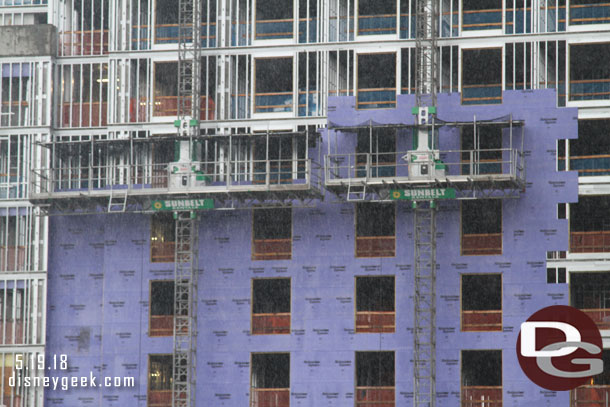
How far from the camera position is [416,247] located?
6981 cm

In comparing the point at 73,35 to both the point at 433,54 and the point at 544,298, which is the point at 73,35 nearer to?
the point at 433,54

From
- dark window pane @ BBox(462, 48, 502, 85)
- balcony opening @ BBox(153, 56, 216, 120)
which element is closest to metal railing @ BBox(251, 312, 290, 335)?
balcony opening @ BBox(153, 56, 216, 120)

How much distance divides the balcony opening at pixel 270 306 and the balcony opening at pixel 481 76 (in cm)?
1369

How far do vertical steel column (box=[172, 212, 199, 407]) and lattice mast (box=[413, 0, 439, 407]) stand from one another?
11562 millimetres

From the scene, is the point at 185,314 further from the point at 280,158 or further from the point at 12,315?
the point at 280,158

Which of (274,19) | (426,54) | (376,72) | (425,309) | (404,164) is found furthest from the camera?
(274,19)

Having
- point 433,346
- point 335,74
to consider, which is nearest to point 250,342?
point 433,346

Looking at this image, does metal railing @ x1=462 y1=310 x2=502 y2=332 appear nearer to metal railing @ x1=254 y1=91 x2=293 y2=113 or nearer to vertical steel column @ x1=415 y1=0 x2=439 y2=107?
vertical steel column @ x1=415 y1=0 x2=439 y2=107

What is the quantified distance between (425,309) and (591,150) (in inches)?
584

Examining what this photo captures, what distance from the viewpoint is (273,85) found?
7756 centimetres

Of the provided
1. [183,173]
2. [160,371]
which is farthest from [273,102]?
[160,371]

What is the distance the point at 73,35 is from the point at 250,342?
20.3 metres

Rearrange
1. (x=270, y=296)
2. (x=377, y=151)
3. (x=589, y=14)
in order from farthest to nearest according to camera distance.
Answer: (x=270, y=296)
(x=589, y=14)
(x=377, y=151)

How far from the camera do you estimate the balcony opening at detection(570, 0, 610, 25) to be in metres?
72.1
